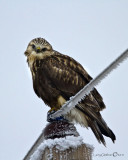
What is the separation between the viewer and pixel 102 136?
4008mm

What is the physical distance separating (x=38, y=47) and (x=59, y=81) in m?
0.74

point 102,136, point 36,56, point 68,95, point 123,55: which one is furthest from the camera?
point 36,56

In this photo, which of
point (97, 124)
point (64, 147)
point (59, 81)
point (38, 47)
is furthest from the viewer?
point (38, 47)

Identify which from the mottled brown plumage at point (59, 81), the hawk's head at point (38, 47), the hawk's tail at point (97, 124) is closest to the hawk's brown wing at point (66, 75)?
the mottled brown plumage at point (59, 81)

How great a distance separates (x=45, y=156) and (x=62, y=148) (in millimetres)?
167

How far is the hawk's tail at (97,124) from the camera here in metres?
3.92

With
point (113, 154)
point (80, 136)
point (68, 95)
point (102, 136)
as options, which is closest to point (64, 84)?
point (68, 95)

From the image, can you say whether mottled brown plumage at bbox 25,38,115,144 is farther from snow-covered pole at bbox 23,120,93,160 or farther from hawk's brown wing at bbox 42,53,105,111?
snow-covered pole at bbox 23,120,93,160

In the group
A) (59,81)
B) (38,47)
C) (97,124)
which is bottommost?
(97,124)

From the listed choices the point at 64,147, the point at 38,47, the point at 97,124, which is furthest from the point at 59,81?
the point at 64,147

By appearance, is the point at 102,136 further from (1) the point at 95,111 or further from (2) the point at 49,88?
(2) the point at 49,88

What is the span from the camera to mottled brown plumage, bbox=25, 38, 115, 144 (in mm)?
4469

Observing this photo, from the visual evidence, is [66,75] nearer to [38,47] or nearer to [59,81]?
[59,81]

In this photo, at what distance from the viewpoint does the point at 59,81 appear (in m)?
4.93
